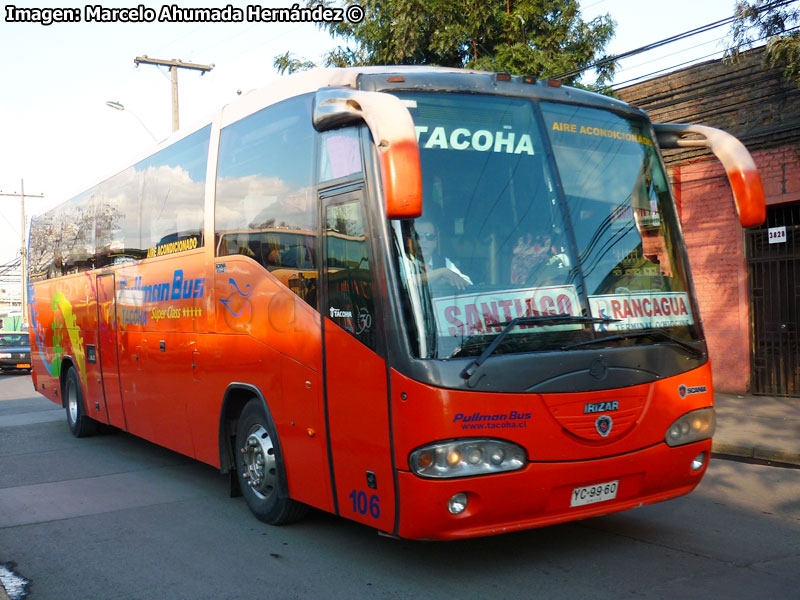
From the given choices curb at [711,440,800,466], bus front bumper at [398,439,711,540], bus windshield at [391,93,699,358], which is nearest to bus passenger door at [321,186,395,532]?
bus front bumper at [398,439,711,540]

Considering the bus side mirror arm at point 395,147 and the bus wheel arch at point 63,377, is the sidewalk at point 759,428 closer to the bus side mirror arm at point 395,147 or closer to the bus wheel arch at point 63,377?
the bus side mirror arm at point 395,147

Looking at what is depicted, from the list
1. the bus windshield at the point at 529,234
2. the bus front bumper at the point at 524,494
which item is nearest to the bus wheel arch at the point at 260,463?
the bus front bumper at the point at 524,494

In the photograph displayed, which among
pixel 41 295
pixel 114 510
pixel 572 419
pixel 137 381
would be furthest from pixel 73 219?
pixel 572 419

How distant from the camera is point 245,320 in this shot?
6566 mm

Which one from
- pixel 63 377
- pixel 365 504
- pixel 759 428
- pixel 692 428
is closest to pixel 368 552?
pixel 365 504

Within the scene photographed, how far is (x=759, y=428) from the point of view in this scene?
1065cm

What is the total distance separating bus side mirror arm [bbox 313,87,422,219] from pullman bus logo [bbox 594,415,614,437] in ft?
5.66

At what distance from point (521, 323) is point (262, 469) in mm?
2676

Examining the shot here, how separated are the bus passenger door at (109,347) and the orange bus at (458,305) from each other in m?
3.47

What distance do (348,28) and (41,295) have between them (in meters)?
6.92

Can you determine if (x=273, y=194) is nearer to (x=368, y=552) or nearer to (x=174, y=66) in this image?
(x=368, y=552)

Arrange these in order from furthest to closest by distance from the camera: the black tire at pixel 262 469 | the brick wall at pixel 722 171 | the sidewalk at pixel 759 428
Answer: the brick wall at pixel 722 171 < the sidewalk at pixel 759 428 < the black tire at pixel 262 469

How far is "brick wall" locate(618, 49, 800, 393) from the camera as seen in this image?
13.0 m

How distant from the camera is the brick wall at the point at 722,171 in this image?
513 inches
